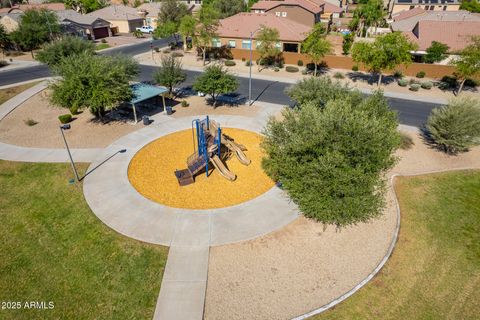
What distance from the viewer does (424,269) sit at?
14383 millimetres

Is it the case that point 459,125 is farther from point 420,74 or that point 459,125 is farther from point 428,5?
point 428,5

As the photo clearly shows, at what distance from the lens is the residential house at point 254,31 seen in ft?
160

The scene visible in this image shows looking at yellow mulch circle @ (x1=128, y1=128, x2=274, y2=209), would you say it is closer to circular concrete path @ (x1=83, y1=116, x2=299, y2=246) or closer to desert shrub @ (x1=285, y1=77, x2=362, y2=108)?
circular concrete path @ (x1=83, y1=116, x2=299, y2=246)

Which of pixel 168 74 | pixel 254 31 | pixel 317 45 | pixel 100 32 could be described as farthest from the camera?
pixel 100 32

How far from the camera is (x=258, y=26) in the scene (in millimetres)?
51344

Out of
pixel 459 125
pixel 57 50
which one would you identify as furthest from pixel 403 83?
pixel 57 50

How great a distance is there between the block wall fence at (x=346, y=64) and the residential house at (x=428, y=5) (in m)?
49.2

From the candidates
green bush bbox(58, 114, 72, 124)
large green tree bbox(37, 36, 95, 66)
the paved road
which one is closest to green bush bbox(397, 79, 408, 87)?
the paved road

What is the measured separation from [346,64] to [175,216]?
132 feet

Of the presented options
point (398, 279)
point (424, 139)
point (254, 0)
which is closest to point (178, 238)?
point (398, 279)

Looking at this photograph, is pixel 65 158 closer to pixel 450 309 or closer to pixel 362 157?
pixel 362 157

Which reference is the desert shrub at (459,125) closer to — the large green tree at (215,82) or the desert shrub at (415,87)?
the desert shrub at (415,87)

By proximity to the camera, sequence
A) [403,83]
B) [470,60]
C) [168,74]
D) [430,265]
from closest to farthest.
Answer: [430,265]
[168,74]
[470,60]
[403,83]

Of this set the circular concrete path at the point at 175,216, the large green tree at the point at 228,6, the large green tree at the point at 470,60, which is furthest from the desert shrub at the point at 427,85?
the large green tree at the point at 228,6
